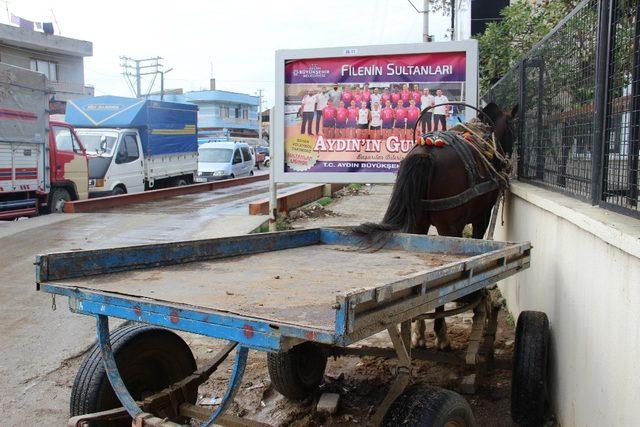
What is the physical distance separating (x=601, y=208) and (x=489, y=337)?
5.08ft

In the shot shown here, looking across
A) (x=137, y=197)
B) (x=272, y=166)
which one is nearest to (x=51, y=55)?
(x=137, y=197)

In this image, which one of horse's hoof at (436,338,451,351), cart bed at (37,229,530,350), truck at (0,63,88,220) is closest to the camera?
cart bed at (37,229,530,350)

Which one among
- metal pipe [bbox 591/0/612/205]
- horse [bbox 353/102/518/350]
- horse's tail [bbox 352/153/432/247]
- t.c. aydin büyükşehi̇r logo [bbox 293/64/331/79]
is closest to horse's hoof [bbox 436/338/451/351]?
horse [bbox 353/102/518/350]

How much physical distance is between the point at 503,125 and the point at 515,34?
19.0 feet

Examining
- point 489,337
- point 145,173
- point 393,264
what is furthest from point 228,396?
point 145,173

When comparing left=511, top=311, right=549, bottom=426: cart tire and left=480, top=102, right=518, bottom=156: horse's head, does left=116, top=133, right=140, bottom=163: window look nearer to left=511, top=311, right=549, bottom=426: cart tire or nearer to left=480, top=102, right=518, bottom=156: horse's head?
left=480, top=102, right=518, bottom=156: horse's head

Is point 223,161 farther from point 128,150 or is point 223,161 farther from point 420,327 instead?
point 420,327

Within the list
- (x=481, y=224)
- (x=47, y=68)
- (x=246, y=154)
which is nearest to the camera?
(x=481, y=224)

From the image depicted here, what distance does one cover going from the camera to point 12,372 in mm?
4926

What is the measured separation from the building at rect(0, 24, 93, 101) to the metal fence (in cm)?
3494

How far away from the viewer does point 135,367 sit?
11.1 ft

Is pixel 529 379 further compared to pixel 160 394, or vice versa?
pixel 529 379

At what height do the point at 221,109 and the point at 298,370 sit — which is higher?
the point at 221,109

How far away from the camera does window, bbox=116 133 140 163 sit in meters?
17.8
